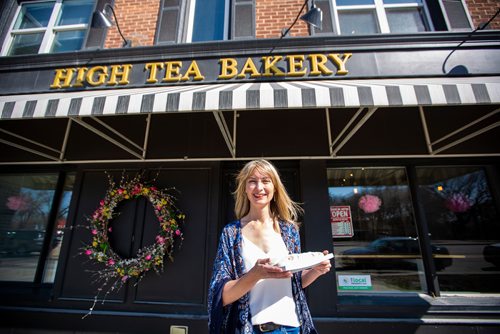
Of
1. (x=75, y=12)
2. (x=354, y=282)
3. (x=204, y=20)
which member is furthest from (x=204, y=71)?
(x=354, y=282)

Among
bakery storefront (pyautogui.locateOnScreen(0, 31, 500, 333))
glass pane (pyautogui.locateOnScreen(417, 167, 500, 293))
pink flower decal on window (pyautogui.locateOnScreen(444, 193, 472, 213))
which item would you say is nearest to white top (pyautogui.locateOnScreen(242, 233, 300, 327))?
bakery storefront (pyautogui.locateOnScreen(0, 31, 500, 333))

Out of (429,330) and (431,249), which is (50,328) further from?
(431,249)

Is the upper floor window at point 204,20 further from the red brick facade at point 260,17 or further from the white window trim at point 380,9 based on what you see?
the white window trim at point 380,9

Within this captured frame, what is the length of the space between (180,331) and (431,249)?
4.24 meters

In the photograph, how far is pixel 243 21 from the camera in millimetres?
4742

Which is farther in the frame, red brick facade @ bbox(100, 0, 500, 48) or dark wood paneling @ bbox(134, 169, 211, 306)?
red brick facade @ bbox(100, 0, 500, 48)

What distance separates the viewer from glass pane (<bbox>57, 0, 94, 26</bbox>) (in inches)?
216

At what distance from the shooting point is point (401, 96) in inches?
93.7

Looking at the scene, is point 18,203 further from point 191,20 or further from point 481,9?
point 481,9

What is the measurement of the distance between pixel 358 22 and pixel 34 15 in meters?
7.69

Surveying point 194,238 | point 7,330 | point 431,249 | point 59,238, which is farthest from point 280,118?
point 7,330

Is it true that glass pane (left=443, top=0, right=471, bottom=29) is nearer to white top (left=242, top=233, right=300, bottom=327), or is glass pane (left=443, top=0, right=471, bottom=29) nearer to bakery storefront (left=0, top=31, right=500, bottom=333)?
bakery storefront (left=0, top=31, right=500, bottom=333)

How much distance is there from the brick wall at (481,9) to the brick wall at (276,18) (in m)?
3.25

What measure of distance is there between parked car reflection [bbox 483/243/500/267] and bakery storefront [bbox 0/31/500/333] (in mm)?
33
